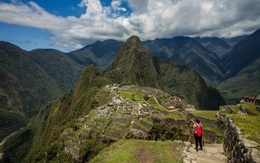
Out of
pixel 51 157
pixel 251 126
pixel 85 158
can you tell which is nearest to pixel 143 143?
pixel 251 126

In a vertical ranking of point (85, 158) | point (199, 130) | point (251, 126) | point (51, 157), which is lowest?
point (51, 157)

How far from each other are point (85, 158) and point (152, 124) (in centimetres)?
1437

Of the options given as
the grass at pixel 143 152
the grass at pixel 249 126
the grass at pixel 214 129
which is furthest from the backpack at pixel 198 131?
the grass at pixel 214 129

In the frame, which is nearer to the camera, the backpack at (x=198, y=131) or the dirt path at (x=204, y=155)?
the dirt path at (x=204, y=155)

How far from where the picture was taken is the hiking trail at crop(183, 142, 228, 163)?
43.1 ft

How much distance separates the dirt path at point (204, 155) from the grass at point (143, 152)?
0.81 meters

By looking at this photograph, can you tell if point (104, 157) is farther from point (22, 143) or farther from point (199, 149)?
point (22, 143)

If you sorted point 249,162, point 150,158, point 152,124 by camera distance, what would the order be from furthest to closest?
point 152,124 < point 150,158 < point 249,162

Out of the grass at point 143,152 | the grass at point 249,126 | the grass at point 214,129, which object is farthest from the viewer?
the grass at point 214,129

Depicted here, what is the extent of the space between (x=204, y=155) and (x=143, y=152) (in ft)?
15.7

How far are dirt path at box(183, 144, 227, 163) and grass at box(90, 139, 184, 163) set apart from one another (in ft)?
2.66

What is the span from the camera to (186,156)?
45.1 ft

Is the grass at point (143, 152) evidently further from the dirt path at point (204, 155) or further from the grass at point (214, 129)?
the grass at point (214, 129)

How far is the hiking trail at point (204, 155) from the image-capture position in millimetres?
13142
